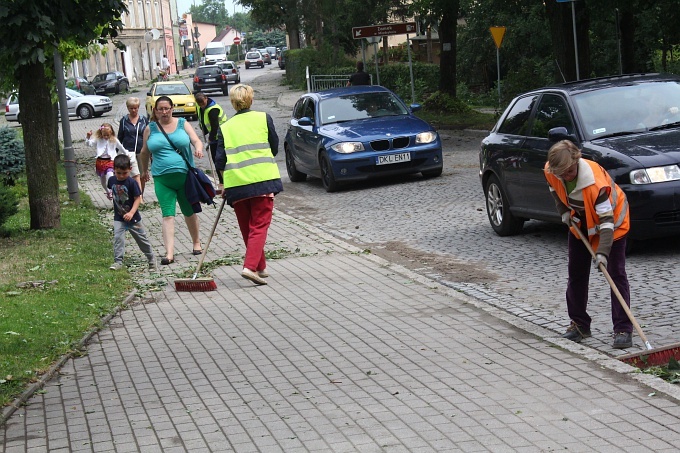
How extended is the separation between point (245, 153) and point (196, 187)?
1.89 m

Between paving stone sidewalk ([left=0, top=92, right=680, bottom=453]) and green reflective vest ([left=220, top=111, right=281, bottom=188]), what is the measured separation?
1.19 meters

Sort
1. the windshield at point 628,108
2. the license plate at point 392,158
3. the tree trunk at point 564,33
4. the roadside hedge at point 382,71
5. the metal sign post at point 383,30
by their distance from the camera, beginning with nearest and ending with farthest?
1. the windshield at point 628,108
2. the license plate at point 392,158
3. the tree trunk at point 564,33
4. the metal sign post at point 383,30
5. the roadside hedge at point 382,71

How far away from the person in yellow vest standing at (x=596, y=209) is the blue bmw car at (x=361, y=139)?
10589 mm

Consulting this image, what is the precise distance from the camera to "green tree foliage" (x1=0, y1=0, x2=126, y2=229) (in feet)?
40.3

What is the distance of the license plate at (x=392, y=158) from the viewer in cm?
1756

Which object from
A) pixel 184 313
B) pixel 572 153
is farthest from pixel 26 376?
pixel 572 153

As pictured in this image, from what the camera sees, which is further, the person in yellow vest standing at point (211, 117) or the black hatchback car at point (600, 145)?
the person in yellow vest standing at point (211, 117)

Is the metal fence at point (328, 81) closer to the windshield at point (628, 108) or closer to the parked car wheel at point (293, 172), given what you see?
the parked car wheel at point (293, 172)

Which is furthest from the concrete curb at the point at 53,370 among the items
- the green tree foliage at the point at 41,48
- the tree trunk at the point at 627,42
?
the tree trunk at the point at 627,42

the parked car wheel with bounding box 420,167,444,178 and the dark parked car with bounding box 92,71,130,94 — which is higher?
the dark parked car with bounding box 92,71,130,94

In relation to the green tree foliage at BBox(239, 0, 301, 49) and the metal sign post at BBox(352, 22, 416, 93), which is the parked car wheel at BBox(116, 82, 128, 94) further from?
the metal sign post at BBox(352, 22, 416, 93)

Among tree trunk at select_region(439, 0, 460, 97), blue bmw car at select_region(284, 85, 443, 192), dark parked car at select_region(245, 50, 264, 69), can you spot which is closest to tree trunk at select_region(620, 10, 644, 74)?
tree trunk at select_region(439, 0, 460, 97)

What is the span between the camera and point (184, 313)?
898 centimetres

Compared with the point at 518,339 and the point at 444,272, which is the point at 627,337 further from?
the point at 444,272
